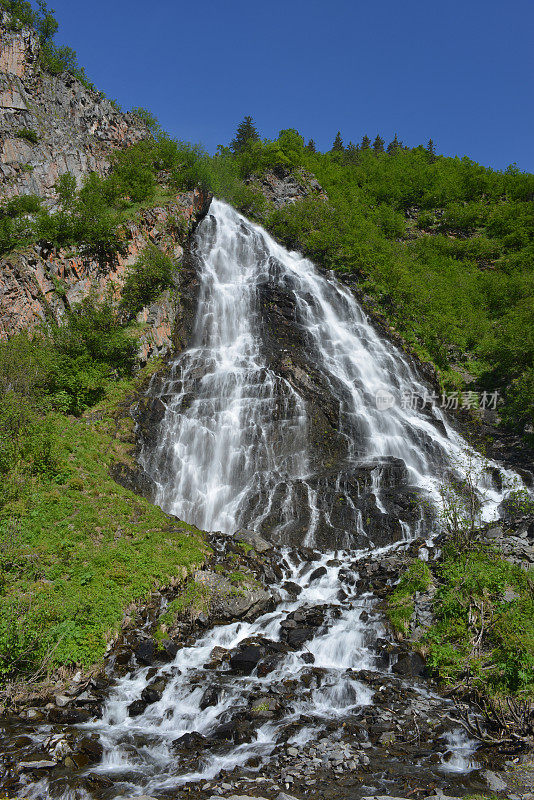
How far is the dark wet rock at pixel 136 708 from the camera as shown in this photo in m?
9.14

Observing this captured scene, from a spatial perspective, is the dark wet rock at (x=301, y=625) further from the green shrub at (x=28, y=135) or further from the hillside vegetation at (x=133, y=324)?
the green shrub at (x=28, y=135)

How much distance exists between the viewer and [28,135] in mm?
29422

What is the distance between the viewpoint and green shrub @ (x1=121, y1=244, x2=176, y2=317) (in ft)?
86.1

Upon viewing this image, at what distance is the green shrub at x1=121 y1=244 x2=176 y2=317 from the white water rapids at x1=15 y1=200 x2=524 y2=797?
3.12 m

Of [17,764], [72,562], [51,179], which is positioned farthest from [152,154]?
[17,764]

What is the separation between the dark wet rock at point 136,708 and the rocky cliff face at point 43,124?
95.2ft

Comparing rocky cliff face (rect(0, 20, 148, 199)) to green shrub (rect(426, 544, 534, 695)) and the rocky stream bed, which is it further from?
green shrub (rect(426, 544, 534, 695))

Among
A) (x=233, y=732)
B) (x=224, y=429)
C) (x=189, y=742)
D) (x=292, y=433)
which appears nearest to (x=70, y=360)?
(x=224, y=429)

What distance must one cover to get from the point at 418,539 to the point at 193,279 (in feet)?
74.2

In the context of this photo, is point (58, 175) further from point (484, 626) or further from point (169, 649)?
point (484, 626)

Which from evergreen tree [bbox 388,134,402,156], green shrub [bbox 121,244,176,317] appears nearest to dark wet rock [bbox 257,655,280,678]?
green shrub [bbox 121,244,176,317]

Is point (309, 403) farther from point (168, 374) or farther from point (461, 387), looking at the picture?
point (461, 387)

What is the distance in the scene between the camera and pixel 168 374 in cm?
2406

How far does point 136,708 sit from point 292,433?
14.3 metres
